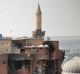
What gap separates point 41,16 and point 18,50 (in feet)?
13.3

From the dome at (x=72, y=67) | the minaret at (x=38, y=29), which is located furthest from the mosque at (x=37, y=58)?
the minaret at (x=38, y=29)

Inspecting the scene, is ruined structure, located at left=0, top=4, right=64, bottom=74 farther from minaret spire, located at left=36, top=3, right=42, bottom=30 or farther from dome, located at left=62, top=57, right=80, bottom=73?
minaret spire, located at left=36, top=3, right=42, bottom=30

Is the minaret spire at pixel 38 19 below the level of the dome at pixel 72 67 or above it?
above

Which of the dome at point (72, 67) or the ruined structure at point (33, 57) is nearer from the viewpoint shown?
the ruined structure at point (33, 57)

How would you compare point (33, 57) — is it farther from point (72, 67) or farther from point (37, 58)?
point (72, 67)

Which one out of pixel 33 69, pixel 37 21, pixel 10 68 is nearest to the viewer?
pixel 10 68

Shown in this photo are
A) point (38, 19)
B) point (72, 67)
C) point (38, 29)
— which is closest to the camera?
point (72, 67)

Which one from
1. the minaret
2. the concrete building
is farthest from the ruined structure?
the minaret

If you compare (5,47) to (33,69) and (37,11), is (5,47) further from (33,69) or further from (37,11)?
(37,11)

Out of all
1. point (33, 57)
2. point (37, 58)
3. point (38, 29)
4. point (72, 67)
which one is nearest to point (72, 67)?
point (72, 67)

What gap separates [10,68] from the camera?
1712cm

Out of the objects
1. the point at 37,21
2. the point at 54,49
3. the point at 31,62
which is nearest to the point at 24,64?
the point at 31,62

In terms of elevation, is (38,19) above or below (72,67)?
above

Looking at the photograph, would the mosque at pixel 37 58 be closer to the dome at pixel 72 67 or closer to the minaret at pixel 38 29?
the dome at pixel 72 67
